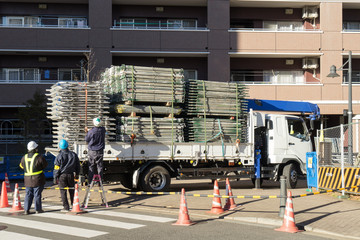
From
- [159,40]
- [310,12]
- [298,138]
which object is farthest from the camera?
[310,12]

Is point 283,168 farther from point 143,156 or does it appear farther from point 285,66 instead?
point 285,66

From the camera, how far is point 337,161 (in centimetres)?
1496

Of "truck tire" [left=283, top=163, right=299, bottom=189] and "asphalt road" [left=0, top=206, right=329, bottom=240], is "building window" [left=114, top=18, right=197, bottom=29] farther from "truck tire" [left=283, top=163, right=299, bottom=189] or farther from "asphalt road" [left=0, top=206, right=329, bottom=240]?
"asphalt road" [left=0, top=206, right=329, bottom=240]

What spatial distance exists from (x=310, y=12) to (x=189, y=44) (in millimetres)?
8010

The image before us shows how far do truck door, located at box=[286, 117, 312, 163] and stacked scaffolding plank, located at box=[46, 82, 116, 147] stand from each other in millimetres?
6446

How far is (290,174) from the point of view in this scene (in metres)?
15.4

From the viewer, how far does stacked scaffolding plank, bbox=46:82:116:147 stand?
40.4 feet

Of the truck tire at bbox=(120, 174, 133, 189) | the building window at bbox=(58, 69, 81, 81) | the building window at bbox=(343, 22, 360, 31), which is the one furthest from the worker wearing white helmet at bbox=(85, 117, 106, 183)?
the building window at bbox=(343, 22, 360, 31)

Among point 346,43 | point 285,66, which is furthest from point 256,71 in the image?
point 346,43

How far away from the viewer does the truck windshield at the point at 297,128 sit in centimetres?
1577

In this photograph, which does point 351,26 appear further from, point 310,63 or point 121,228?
point 121,228

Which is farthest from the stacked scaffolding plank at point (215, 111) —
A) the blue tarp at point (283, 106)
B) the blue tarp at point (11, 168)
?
the blue tarp at point (11, 168)

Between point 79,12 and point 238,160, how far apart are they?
17.1 m

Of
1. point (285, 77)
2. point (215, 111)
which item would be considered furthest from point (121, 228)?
point (285, 77)
